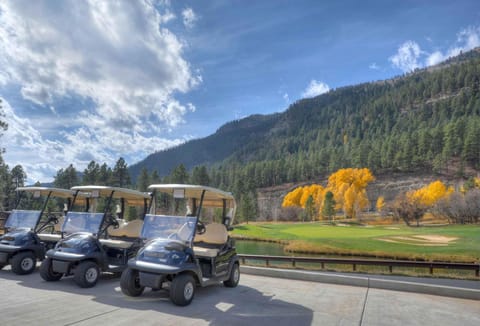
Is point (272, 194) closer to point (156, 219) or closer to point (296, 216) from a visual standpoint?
point (296, 216)

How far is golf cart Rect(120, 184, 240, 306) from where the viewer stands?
6.46 meters

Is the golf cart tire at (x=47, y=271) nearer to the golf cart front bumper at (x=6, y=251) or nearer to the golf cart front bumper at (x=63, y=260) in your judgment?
the golf cart front bumper at (x=63, y=260)

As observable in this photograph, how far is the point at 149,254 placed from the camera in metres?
6.81

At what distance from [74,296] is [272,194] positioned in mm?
111745

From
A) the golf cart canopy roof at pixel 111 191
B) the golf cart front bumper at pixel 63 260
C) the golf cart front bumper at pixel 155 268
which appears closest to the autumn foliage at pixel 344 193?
the golf cart canopy roof at pixel 111 191

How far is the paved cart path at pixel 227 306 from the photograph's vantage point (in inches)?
227

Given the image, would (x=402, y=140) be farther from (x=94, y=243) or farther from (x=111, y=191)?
(x=94, y=243)

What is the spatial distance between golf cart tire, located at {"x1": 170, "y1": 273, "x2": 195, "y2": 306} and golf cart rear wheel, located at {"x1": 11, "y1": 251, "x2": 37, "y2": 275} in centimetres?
539

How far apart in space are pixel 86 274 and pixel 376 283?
8.04 meters

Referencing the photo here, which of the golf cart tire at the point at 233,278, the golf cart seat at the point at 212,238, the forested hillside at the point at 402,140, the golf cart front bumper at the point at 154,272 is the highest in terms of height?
the forested hillside at the point at 402,140

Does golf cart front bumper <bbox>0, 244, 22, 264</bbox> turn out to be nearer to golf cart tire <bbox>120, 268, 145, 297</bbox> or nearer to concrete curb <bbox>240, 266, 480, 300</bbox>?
golf cart tire <bbox>120, 268, 145, 297</bbox>

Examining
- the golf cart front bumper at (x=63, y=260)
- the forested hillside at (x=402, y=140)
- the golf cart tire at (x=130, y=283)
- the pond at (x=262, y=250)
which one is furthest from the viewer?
the forested hillside at (x=402, y=140)

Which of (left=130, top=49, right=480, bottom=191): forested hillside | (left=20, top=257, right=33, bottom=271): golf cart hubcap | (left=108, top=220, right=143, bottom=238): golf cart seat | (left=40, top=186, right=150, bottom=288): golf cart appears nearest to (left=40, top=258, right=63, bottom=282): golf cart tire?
(left=40, top=186, right=150, bottom=288): golf cart

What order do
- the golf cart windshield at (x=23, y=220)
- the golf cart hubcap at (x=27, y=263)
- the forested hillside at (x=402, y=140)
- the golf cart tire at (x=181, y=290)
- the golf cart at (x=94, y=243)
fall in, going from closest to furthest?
the golf cart tire at (x=181, y=290), the golf cart at (x=94, y=243), the golf cart hubcap at (x=27, y=263), the golf cart windshield at (x=23, y=220), the forested hillside at (x=402, y=140)
